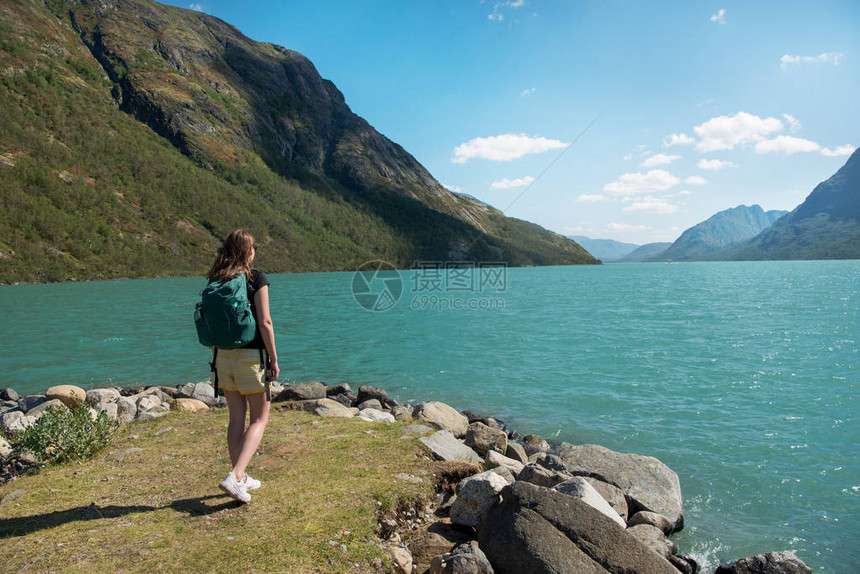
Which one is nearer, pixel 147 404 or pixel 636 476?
pixel 636 476

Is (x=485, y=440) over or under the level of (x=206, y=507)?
under

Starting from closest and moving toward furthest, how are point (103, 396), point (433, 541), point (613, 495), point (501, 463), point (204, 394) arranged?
1. point (433, 541)
2. point (613, 495)
3. point (501, 463)
4. point (103, 396)
5. point (204, 394)

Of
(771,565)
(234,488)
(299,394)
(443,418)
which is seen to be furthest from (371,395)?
(771,565)

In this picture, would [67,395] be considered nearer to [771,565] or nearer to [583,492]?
[583,492]

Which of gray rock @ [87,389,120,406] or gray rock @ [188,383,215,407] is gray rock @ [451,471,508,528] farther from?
gray rock @ [87,389,120,406]

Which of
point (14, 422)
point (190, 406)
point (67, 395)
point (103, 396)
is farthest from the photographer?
point (103, 396)

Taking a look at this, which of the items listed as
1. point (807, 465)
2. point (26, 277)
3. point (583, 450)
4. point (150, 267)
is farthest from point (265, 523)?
point (150, 267)

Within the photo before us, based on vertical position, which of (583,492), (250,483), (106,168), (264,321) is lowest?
(583,492)

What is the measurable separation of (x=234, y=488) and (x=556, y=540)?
3.99m

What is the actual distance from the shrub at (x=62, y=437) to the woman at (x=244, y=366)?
13.2 feet

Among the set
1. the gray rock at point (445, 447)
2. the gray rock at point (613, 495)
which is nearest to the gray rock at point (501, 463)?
the gray rock at point (445, 447)

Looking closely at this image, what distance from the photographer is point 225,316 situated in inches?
201

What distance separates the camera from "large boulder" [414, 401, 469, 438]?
39.8 feet

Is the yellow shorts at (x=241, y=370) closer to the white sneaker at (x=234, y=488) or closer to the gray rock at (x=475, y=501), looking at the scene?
the white sneaker at (x=234, y=488)
